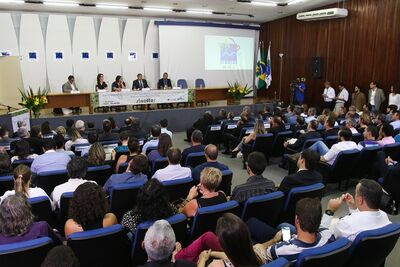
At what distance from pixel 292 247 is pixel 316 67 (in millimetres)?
11146

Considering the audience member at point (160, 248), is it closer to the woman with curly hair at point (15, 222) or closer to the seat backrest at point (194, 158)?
the woman with curly hair at point (15, 222)

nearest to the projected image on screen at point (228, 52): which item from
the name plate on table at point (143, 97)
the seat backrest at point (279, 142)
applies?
the name plate on table at point (143, 97)

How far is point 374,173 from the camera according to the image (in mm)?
4855

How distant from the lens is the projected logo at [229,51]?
14.4 metres

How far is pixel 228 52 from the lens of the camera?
574 inches

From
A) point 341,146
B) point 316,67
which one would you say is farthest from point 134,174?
point 316,67

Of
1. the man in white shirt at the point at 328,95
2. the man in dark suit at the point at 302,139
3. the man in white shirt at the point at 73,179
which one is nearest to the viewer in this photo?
the man in white shirt at the point at 73,179

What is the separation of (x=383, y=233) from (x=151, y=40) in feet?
40.7

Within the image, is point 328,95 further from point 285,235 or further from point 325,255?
point 325,255

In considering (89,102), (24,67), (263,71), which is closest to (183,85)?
(263,71)

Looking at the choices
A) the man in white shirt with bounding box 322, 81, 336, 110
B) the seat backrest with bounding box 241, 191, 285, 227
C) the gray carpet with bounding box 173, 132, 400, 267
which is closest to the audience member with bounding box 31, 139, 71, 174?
the seat backrest with bounding box 241, 191, 285, 227

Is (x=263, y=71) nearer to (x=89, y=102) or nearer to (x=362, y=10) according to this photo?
(x=362, y=10)

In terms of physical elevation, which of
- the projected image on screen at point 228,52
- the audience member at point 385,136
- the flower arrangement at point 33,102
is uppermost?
the projected image on screen at point 228,52

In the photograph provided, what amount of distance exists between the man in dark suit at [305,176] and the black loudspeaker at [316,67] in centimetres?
946
